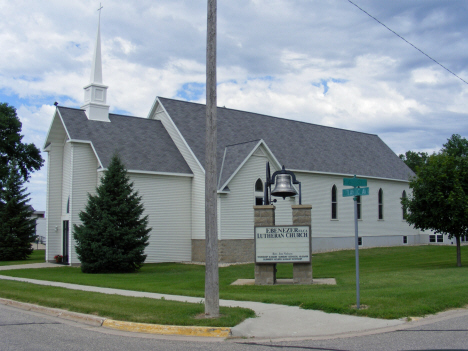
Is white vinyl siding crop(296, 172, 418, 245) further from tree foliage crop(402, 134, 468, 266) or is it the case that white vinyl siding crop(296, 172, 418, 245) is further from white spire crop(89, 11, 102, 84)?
white spire crop(89, 11, 102, 84)

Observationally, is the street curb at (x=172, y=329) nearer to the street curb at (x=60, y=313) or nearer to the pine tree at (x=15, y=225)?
the street curb at (x=60, y=313)

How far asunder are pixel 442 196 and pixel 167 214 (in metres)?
14.8

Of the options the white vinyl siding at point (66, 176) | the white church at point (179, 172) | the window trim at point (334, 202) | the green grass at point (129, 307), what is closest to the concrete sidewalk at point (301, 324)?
the green grass at point (129, 307)

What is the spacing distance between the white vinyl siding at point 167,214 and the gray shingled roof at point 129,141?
0.72 metres

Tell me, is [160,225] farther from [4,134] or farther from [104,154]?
[4,134]

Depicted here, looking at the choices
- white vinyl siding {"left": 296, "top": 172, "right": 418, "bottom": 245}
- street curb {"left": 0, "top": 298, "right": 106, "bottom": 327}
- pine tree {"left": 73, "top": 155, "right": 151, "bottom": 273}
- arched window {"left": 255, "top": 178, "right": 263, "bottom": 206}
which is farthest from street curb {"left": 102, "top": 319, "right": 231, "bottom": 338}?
white vinyl siding {"left": 296, "top": 172, "right": 418, "bottom": 245}

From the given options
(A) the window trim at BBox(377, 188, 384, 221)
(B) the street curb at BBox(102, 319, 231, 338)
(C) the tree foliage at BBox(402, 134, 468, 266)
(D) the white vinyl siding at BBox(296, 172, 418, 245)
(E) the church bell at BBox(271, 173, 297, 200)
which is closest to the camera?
(B) the street curb at BBox(102, 319, 231, 338)

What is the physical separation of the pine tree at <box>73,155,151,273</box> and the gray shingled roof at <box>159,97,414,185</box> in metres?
6.20

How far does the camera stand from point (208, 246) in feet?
35.5

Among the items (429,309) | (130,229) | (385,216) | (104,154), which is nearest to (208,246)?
(429,309)

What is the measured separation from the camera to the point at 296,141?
37531 millimetres

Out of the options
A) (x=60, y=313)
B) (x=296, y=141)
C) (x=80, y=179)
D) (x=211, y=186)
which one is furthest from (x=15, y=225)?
(x=211, y=186)

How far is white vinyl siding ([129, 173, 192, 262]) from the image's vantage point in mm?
28422

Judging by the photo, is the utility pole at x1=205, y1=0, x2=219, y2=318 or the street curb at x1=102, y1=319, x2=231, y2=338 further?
the utility pole at x1=205, y1=0, x2=219, y2=318
